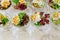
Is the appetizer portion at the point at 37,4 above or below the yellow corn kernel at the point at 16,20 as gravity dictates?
above

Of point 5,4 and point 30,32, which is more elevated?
point 5,4

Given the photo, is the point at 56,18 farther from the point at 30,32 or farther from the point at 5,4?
the point at 5,4

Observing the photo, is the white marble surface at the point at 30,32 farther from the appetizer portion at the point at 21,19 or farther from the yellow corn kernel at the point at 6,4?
the yellow corn kernel at the point at 6,4

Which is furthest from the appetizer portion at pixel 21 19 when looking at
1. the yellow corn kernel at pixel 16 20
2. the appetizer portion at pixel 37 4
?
the appetizer portion at pixel 37 4

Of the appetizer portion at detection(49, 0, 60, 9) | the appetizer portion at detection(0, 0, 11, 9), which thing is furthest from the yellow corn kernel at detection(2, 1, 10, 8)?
the appetizer portion at detection(49, 0, 60, 9)

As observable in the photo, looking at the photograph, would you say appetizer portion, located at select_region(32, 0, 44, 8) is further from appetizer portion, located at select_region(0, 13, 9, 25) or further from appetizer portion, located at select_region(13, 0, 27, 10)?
appetizer portion, located at select_region(0, 13, 9, 25)

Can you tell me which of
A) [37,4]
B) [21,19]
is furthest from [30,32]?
[37,4]

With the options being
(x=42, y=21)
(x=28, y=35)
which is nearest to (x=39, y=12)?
(x=42, y=21)
